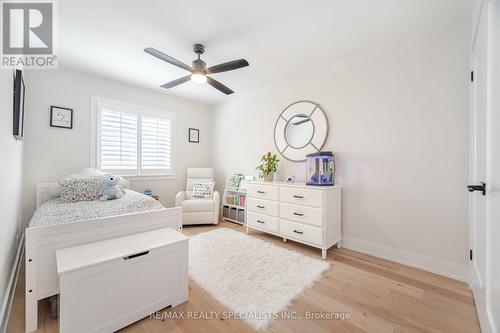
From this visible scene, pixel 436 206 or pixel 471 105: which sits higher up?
pixel 471 105

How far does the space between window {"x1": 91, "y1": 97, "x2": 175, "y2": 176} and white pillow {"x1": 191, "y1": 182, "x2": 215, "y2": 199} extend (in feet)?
2.26

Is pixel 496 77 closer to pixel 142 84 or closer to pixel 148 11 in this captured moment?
pixel 148 11

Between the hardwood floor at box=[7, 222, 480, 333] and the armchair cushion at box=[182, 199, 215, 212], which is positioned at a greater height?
the armchair cushion at box=[182, 199, 215, 212]

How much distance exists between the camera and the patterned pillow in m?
2.42

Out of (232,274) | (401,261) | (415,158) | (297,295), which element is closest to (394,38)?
(415,158)

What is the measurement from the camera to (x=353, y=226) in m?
2.58

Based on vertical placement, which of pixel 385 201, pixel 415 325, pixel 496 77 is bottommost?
pixel 415 325

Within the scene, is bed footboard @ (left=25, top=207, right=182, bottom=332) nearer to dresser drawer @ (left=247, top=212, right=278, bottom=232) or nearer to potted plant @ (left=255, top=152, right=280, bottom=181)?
dresser drawer @ (left=247, top=212, right=278, bottom=232)

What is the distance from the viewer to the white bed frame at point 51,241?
1.31 metres

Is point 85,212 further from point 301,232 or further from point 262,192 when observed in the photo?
point 301,232

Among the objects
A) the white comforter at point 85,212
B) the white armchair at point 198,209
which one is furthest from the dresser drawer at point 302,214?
the white comforter at point 85,212

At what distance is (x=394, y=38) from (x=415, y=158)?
136 centimetres

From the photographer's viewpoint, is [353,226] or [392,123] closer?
[392,123]

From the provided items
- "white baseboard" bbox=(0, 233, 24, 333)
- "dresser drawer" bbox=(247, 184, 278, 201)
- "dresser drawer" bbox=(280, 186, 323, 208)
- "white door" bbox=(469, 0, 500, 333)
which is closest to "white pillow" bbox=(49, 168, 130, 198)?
"white baseboard" bbox=(0, 233, 24, 333)
